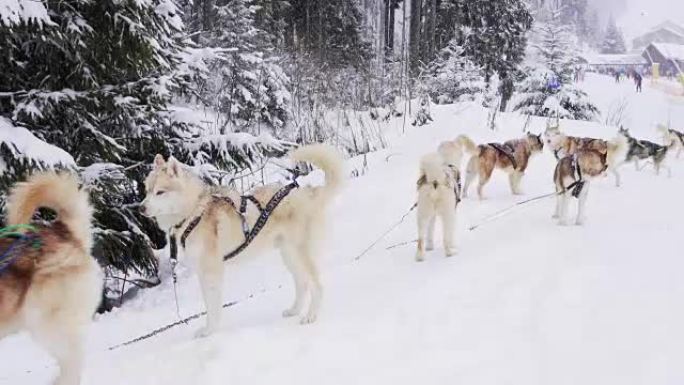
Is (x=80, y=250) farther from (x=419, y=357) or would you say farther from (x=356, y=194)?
(x=356, y=194)

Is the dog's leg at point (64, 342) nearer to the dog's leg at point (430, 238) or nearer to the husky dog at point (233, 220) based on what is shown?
the husky dog at point (233, 220)

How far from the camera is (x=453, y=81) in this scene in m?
22.7

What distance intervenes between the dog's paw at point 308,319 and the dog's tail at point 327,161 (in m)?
0.95

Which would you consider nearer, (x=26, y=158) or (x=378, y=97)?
(x=26, y=158)

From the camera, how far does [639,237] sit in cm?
638

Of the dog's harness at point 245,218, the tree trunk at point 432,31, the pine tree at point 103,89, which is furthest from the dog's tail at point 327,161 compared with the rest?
the tree trunk at point 432,31

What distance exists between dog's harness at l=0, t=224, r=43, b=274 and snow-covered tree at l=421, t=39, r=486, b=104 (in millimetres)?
18705

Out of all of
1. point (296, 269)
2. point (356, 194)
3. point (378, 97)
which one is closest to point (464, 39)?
point (378, 97)

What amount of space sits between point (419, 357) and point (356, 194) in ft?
19.7

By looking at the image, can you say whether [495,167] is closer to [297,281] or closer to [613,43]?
[297,281]

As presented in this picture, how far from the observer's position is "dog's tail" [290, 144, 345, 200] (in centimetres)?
446

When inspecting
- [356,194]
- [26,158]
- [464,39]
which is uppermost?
[464,39]

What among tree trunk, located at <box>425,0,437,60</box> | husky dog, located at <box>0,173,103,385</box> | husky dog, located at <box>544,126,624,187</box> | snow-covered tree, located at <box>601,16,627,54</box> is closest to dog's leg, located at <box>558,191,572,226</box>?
husky dog, located at <box>544,126,624,187</box>

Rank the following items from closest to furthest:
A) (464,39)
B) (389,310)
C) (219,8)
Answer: (389,310) < (219,8) < (464,39)
